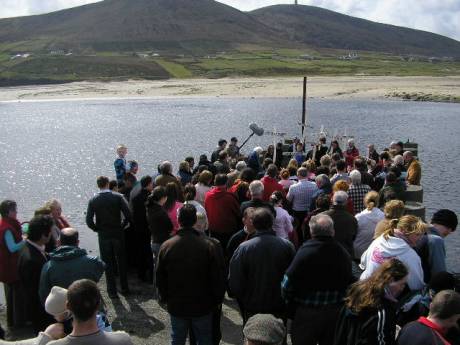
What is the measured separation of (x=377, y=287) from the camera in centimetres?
442

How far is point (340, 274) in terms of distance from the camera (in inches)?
206

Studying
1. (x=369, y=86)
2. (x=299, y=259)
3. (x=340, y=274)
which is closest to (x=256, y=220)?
(x=299, y=259)

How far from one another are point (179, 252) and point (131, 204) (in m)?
3.66

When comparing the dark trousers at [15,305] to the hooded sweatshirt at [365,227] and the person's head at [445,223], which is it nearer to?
the hooded sweatshirt at [365,227]

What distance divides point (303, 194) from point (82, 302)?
624cm

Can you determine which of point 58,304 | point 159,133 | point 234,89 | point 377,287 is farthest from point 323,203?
point 234,89

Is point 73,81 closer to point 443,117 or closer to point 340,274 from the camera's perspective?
point 443,117

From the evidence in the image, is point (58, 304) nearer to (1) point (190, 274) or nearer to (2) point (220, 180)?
(1) point (190, 274)

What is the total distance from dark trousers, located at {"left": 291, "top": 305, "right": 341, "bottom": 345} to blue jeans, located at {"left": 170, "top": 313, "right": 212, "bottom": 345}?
995 millimetres

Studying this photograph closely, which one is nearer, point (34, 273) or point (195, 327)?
point (195, 327)

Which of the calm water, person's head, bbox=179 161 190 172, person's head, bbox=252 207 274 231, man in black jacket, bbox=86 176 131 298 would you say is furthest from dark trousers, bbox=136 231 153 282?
the calm water

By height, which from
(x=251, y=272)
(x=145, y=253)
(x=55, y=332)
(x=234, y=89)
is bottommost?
(x=234, y=89)

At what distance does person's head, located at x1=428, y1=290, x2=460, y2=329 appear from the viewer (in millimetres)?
4025

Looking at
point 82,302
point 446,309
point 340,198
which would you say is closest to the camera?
point 82,302
